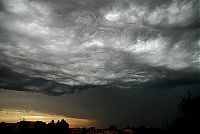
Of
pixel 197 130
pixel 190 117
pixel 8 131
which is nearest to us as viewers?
pixel 197 130

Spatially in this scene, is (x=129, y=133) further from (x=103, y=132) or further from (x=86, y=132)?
(x=86, y=132)

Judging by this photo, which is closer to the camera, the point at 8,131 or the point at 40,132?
the point at 8,131

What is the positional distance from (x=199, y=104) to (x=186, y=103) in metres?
2.72

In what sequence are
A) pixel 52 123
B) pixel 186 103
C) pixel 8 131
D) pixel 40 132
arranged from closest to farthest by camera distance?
pixel 186 103 → pixel 8 131 → pixel 40 132 → pixel 52 123

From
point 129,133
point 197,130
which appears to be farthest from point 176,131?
point 129,133

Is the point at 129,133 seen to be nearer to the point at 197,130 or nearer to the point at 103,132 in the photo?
the point at 103,132

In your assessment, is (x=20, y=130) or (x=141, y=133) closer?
(x=20, y=130)

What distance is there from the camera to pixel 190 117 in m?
48.1

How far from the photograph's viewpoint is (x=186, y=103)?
51.3 metres

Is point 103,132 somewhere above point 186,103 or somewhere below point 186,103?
below

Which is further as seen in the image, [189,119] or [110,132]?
[110,132]

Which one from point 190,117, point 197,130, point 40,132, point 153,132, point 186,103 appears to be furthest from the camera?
point 153,132

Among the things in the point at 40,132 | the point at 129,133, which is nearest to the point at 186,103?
the point at 129,133

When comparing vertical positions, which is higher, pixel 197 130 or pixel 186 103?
pixel 186 103
